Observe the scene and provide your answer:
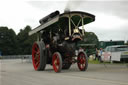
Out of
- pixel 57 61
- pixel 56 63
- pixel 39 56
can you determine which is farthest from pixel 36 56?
pixel 57 61

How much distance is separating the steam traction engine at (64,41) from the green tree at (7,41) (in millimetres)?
56458

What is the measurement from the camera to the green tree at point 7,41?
68.9 m

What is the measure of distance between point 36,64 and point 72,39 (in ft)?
13.2

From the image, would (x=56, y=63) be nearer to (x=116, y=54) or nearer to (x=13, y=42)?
(x=116, y=54)

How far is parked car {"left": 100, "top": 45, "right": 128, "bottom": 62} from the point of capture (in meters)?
18.2

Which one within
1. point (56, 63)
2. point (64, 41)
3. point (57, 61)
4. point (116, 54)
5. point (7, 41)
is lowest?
point (56, 63)

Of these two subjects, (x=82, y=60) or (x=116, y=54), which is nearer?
(x=82, y=60)

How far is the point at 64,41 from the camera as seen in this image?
498 inches

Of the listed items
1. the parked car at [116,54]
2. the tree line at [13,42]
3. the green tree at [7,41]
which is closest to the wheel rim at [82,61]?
the parked car at [116,54]

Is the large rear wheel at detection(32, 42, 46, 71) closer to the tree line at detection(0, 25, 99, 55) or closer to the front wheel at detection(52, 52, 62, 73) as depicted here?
the front wheel at detection(52, 52, 62, 73)

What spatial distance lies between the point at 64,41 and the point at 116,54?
7.68 metres

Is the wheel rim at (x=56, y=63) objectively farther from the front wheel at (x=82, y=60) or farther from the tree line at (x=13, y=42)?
the tree line at (x=13, y=42)

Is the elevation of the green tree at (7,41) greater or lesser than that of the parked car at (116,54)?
greater

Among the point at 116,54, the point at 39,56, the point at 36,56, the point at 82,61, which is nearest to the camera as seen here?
the point at 82,61
